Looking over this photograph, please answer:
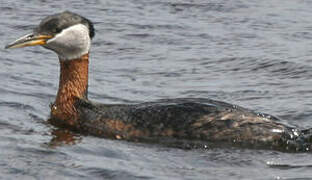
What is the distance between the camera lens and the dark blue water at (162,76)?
10.5 meters

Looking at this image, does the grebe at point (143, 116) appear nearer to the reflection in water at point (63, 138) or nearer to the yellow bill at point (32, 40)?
the yellow bill at point (32, 40)

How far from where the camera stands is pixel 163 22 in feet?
63.2

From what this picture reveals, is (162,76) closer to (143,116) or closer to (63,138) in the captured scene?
(143,116)

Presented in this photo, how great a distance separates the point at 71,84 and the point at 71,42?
573 millimetres

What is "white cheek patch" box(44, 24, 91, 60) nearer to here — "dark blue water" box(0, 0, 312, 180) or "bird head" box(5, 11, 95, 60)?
"bird head" box(5, 11, 95, 60)

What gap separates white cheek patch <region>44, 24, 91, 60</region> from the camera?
40.4 feet

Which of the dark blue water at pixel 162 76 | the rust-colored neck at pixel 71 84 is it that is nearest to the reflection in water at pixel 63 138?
the dark blue water at pixel 162 76

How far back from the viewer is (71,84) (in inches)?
500

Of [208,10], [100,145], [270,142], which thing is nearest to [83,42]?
[100,145]

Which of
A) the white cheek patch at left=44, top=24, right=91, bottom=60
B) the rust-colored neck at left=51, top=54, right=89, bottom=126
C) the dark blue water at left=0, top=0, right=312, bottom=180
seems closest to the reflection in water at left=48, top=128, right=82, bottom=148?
the dark blue water at left=0, top=0, right=312, bottom=180

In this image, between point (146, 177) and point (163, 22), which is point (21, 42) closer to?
point (146, 177)

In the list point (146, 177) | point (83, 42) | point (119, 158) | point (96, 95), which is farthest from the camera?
point (96, 95)

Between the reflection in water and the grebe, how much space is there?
6.8 inches

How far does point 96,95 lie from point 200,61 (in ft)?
9.51
